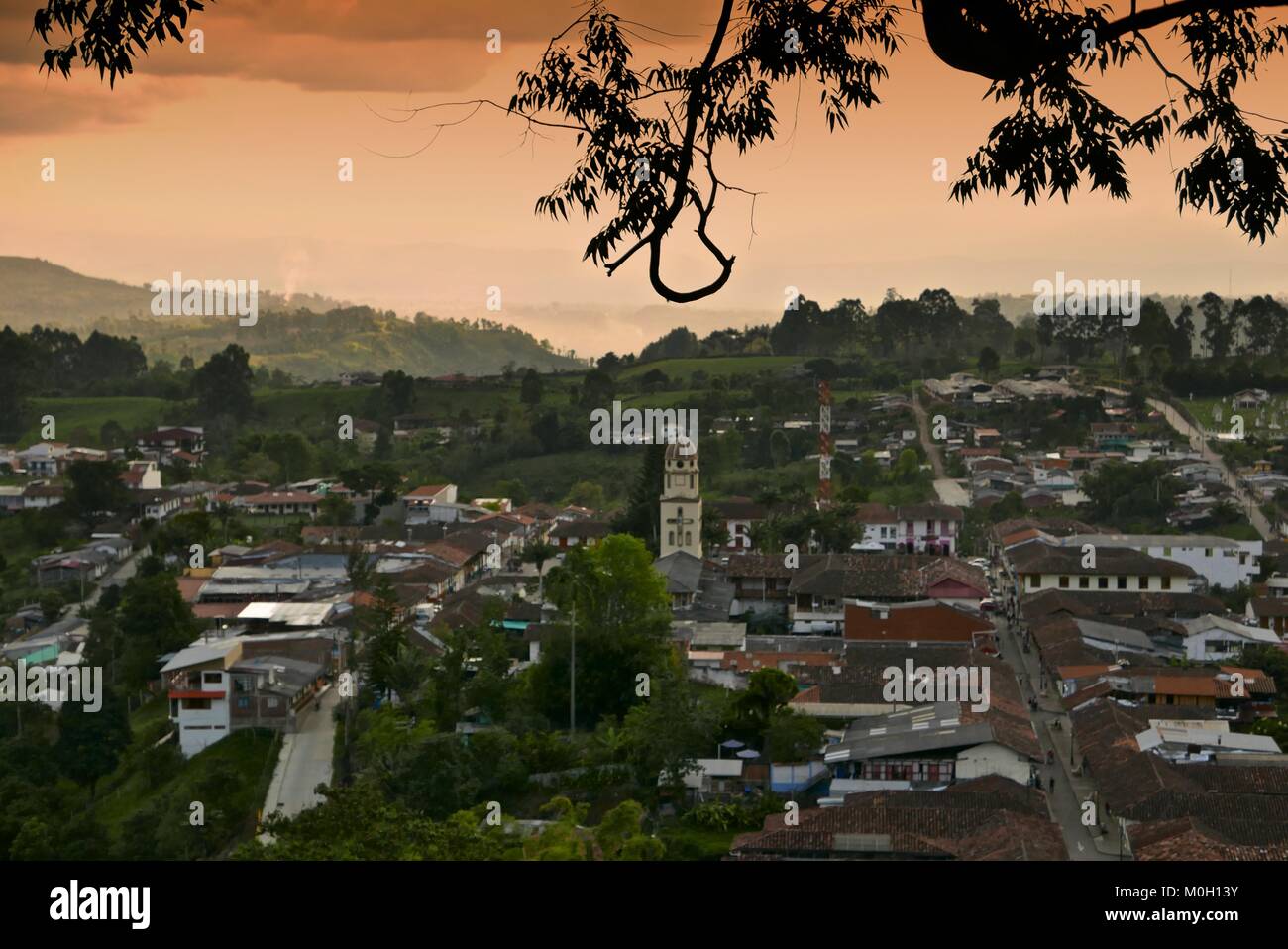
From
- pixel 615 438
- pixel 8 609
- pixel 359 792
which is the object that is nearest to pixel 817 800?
pixel 359 792

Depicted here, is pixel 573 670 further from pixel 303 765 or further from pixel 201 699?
pixel 201 699

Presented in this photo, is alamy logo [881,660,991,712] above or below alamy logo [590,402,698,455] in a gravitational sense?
below

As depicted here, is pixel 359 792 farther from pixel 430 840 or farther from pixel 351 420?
pixel 351 420

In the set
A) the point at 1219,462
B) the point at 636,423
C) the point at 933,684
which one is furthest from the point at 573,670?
the point at 636,423

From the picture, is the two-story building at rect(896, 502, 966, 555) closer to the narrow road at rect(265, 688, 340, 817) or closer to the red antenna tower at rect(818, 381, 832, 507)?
the red antenna tower at rect(818, 381, 832, 507)

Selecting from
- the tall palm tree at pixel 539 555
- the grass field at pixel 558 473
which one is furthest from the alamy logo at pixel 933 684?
the grass field at pixel 558 473
